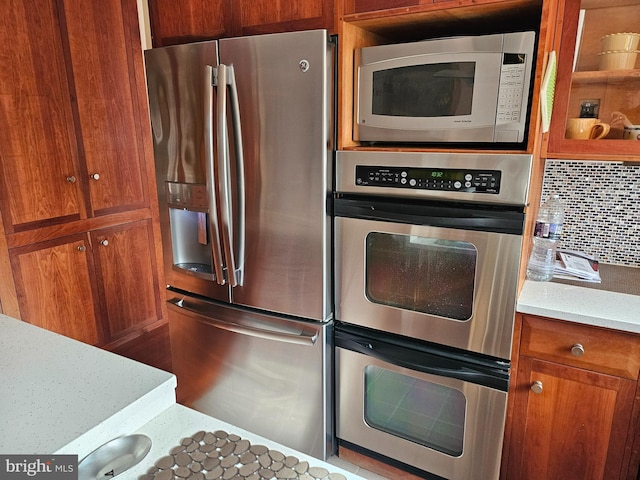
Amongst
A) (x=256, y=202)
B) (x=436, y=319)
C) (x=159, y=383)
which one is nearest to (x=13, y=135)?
(x=256, y=202)

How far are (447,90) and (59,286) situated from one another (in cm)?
203

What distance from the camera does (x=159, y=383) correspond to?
0.92 metres

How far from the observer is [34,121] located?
2.07 metres

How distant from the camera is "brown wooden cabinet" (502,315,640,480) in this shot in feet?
4.44

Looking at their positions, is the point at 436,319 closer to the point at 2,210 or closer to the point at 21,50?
the point at 2,210

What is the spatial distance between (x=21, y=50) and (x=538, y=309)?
2344 mm

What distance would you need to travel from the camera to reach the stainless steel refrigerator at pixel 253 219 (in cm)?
155

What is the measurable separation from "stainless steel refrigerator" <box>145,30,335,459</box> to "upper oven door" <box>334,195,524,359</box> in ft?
0.36

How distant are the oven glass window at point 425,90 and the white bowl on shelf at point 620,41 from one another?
1.50ft

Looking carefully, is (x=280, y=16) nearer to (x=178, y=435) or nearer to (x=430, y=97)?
(x=430, y=97)

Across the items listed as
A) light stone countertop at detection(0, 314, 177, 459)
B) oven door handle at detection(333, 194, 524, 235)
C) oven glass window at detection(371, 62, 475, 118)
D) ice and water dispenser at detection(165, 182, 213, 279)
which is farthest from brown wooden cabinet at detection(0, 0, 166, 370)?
oven glass window at detection(371, 62, 475, 118)

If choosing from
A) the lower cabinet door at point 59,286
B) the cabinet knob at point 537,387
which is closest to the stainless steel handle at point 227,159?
the lower cabinet door at point 59,286

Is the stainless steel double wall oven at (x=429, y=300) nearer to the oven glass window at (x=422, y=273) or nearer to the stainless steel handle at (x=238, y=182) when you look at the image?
the oven glass window at (x=422, y=273)

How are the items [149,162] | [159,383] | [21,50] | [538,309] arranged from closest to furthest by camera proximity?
1. [159,383]
2. [538,309]
3. [21,50]
4. [149,162]
